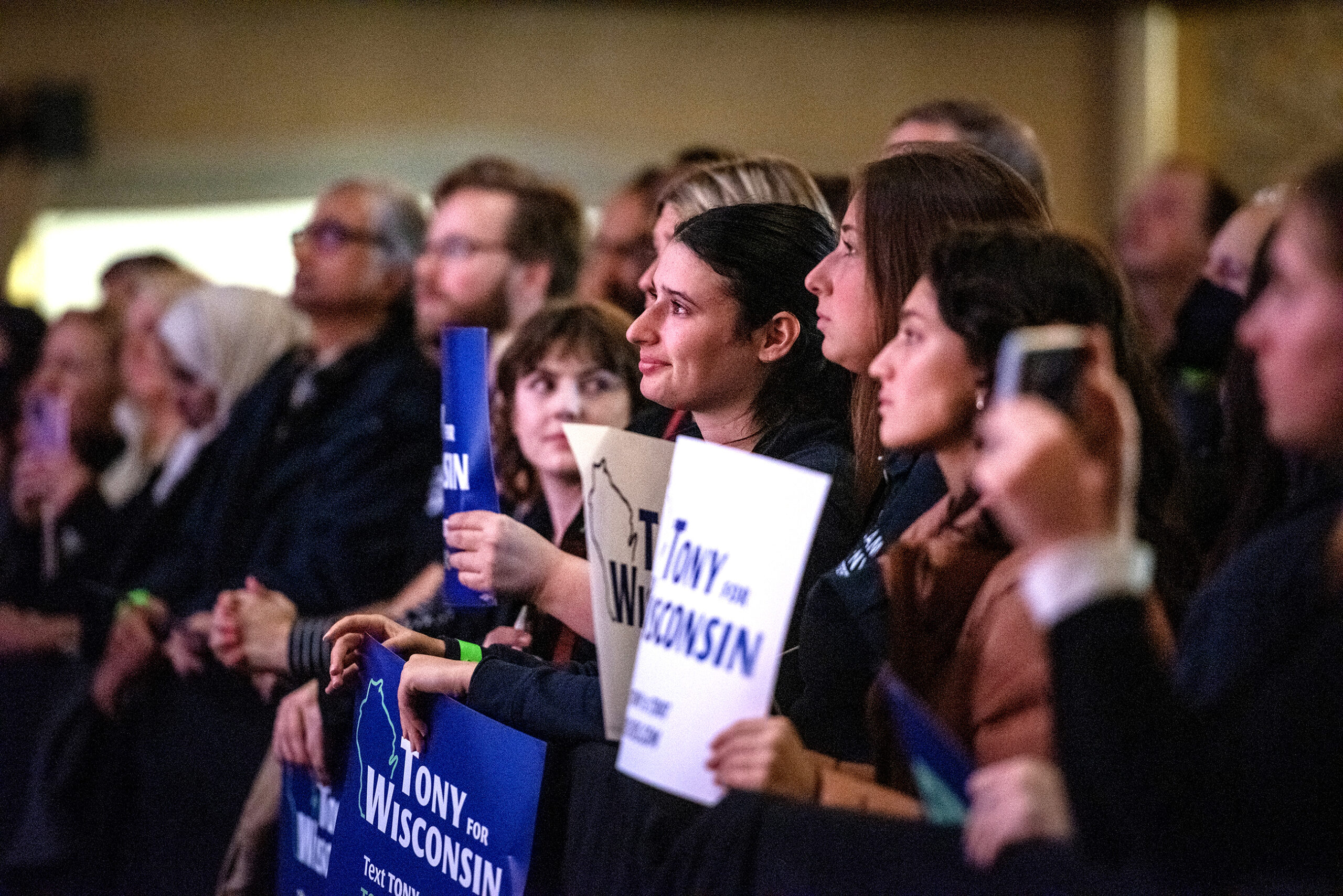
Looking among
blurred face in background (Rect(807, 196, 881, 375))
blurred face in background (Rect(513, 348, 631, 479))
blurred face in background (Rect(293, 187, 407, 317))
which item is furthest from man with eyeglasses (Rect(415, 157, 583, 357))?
blurred face in background (Rect(807, 196, 881, 375))

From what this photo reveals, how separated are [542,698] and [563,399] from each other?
84cm

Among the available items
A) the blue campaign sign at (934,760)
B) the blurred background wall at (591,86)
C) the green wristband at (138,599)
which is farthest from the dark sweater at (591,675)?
the blurred background wall at (591,86)

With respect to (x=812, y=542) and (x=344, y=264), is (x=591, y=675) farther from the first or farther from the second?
(x=344, y=264)

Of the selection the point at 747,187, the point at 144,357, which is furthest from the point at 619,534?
the point at 144,357

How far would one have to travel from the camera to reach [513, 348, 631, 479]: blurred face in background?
2.77 meters

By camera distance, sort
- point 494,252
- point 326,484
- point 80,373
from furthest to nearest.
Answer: point 80,373, point 494,252, point 326,484

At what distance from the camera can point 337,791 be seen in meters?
2.68

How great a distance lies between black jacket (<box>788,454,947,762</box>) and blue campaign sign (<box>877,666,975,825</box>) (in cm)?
25

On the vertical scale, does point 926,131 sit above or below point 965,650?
above

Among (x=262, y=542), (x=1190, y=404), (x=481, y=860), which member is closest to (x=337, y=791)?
(x=481, y=860)

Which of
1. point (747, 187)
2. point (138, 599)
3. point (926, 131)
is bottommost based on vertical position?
point (138, 599)

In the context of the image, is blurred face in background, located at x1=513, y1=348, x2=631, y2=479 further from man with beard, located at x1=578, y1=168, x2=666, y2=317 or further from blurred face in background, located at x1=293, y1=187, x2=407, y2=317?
blurred face in background, located at x1=293, y1=187, x2=407, y2=317

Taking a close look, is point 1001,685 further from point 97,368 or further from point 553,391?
point 97,368

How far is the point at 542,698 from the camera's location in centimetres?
204
